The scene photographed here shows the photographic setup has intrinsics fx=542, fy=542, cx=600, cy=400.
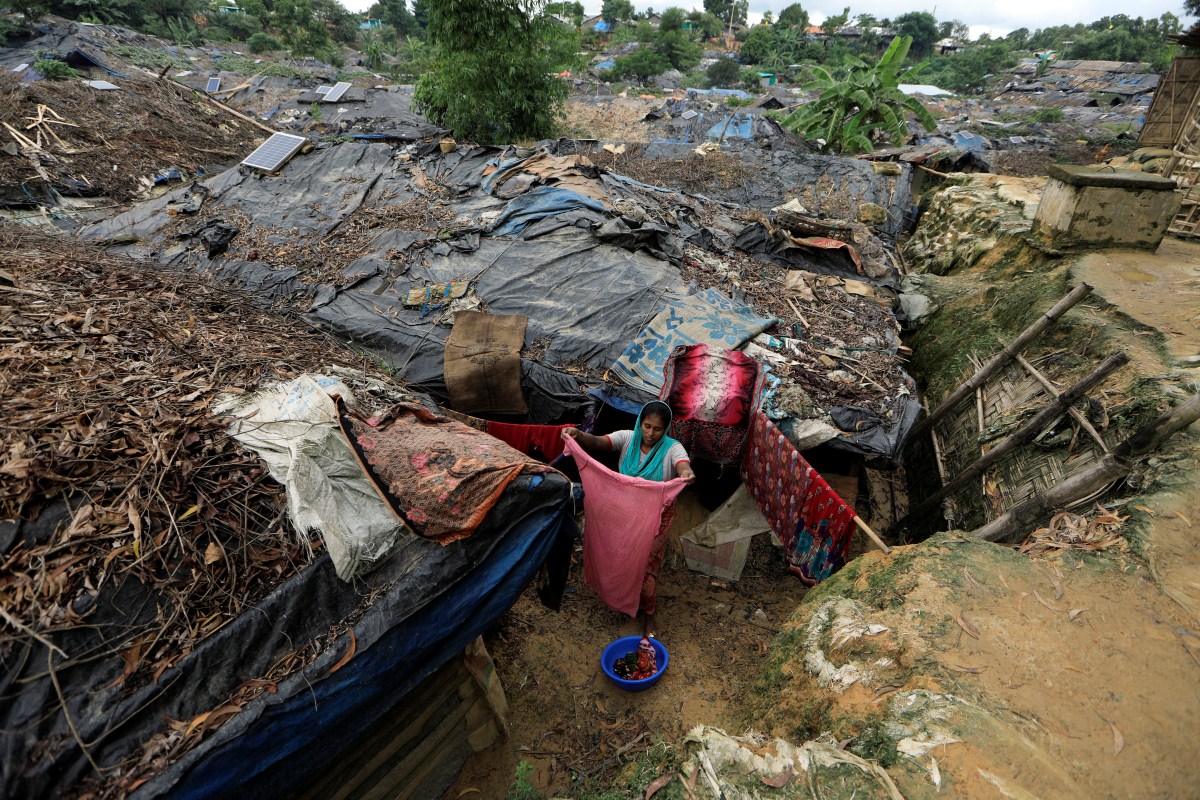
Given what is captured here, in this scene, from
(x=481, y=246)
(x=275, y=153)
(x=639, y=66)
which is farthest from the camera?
(x=639, y=66)

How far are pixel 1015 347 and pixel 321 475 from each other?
5.25 metres

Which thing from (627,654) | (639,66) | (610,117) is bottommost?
(627,654)

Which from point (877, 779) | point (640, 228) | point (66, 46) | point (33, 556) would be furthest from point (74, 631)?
point (66, 46)

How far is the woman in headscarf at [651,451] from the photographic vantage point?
11.9 ft

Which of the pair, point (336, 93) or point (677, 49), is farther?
point (677, 49)

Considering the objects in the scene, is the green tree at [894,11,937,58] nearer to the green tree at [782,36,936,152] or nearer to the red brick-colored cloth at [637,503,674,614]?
the green tree at [782,36,936,152]

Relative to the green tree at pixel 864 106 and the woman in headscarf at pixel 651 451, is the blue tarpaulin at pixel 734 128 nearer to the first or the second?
the green tree at pixel 864 106

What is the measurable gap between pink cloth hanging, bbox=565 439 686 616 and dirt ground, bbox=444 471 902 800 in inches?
21.5

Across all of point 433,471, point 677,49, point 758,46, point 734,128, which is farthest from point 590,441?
point 758,46

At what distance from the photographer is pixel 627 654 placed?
13.3 ft

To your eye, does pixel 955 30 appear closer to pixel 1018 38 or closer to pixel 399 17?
pixel 1018 38

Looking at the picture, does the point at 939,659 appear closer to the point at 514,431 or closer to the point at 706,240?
the point at 514,431

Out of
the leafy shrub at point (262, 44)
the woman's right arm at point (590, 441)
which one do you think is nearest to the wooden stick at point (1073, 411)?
the woman's right arm at point (590, 441)

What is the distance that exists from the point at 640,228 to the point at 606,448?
350 cm
